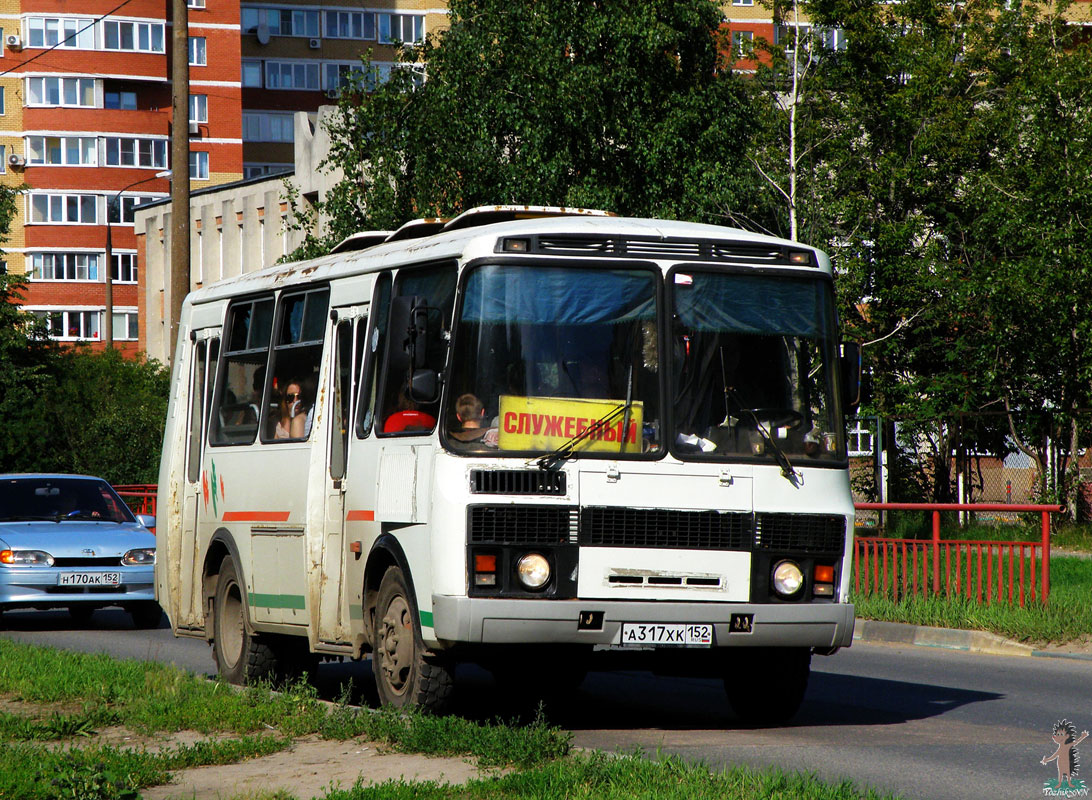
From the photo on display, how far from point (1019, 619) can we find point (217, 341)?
26.2 feet

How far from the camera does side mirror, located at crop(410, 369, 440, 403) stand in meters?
9.28

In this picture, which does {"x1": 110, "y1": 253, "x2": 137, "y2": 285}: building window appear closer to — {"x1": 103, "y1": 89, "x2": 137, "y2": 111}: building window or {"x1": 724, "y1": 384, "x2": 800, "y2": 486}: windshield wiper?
{"x1": 103, "y1": 89, "x2": 137, "y2": 111}: building window

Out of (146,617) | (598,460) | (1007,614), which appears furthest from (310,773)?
(146,617)

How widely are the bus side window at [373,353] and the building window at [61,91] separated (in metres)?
80.0

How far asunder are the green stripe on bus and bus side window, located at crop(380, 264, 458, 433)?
1.72 m

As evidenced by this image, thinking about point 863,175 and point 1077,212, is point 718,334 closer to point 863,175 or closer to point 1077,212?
point 1077,212

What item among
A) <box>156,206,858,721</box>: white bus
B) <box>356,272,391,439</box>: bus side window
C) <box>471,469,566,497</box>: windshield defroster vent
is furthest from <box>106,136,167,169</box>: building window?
<box>471,469,566,497</box>: windshield defroster vent

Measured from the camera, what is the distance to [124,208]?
89188 mm

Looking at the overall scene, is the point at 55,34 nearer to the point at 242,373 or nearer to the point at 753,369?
the point at 242,373

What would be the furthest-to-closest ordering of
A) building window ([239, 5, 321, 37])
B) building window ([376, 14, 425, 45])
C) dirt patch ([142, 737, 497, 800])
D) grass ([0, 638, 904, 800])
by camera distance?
building window ([376, 14, 425, 45]) < building window ([239, 5, 321, 37]) < dirt patch ([142, 737, 497, 800]) < grass ([0, 638, 904, 800])

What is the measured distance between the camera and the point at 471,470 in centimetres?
918

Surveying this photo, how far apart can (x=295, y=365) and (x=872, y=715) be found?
454 cm

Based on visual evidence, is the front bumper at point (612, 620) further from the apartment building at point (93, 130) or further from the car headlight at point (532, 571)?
the apartment building at point (93, 130)

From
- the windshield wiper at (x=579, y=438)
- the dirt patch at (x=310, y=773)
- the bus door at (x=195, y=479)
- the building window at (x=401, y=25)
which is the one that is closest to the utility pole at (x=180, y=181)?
the bus door at (x=195, y=479)
